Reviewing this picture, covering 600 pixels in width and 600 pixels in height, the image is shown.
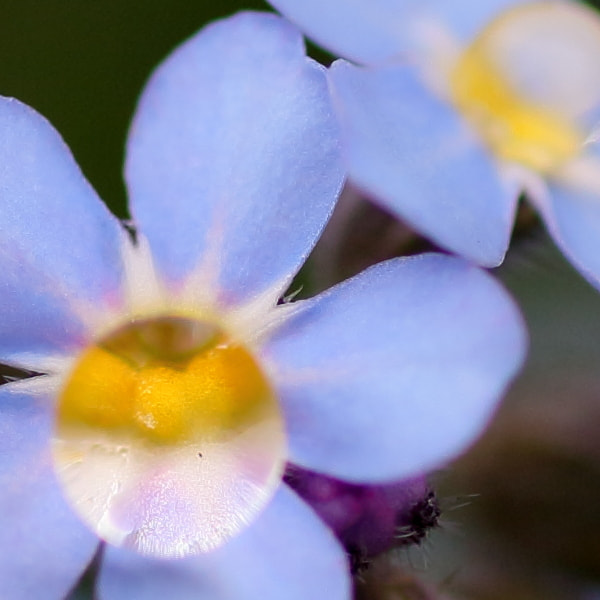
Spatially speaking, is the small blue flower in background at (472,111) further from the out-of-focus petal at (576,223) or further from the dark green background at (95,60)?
the dark green background at (95,60)

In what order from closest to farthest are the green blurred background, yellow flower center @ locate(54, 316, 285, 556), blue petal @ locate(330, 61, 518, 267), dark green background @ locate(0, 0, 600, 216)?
blue petal @ locate(330, 61, 518, 267), yellow flower center @ locate(54, 316, 285, 556), the green blurred background, dark green background @ locate(0, 0, 600, 216)

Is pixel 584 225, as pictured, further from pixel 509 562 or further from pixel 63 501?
pixel 509 562

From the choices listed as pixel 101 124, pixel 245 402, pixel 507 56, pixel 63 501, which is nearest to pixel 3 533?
pixel 63 501

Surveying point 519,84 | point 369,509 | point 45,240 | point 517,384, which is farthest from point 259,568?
point 517,384

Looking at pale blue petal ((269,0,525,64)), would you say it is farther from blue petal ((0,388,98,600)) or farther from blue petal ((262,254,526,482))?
blue petal ((0,388,98,600))

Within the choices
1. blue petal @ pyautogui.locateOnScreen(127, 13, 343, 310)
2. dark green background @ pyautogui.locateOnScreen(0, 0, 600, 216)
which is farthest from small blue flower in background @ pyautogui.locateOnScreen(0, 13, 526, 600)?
dark green background @ pyautogui.locateOnScreen(0, 0, 600, 216)

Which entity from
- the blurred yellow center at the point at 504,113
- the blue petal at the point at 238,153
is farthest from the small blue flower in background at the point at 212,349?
the blurred yellow center at the point at 504,113

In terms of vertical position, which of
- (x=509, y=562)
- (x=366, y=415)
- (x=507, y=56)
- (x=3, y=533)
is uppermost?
(x=507, y=56)
